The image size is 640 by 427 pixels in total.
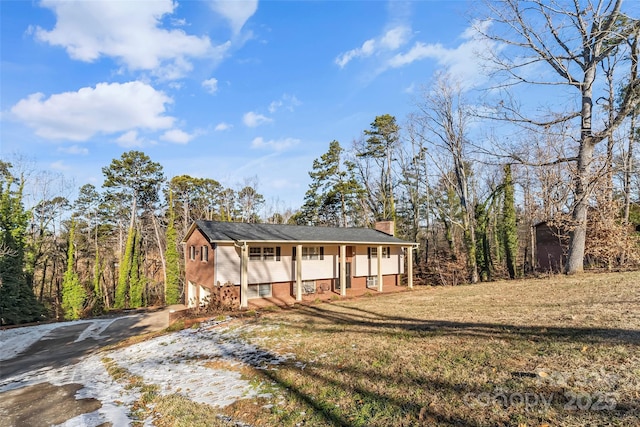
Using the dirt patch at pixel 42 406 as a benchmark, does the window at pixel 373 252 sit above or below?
above

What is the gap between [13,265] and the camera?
21.0 m

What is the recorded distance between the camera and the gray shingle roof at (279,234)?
1592cm

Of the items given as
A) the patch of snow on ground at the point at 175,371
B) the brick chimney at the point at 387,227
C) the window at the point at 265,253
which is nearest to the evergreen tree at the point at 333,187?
the brick chimney at the point at 387,227

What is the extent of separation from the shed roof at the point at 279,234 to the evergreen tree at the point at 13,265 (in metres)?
11.6

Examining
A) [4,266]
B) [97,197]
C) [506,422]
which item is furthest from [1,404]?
[97,197]

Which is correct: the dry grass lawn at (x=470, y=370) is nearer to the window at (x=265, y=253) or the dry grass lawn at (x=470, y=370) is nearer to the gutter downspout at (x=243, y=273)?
the gutter downspout at (x=243, y=273)

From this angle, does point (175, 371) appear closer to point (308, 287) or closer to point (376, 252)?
point (308, 287)

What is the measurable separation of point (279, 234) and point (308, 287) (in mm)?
3667

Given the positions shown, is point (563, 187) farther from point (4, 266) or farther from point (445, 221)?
point (4, 266)

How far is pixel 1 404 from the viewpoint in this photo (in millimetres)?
6234

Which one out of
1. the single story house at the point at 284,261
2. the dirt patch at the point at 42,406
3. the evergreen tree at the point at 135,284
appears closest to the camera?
the dirt patch at the point at 42,406

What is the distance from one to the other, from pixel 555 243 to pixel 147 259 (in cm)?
3648

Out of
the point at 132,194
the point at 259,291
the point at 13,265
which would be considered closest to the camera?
the point at 259,291

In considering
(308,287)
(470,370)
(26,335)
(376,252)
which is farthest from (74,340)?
(470,370)
